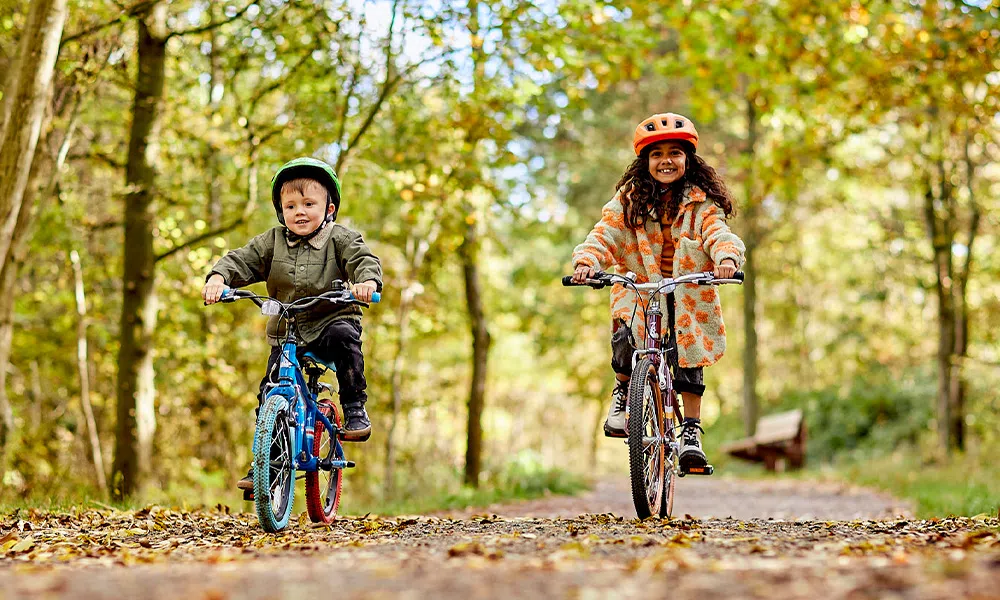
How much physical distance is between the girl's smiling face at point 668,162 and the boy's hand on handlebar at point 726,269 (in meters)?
0.82

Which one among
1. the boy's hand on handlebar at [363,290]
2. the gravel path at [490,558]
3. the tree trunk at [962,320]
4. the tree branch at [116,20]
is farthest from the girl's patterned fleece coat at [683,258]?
the tree trunk at [962,320]

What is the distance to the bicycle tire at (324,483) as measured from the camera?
597cm

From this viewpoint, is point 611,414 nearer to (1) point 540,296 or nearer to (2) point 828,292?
(1) point 540,296

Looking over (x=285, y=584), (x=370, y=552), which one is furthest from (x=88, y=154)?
(x=285, y=584)

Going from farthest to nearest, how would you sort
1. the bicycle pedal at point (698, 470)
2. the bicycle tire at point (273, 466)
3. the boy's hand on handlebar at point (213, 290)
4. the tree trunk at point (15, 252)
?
the tree trunk at point (15, 252) < the bicycle pedal at point (698, 470) < the boy's hand on handlebar at point (213, 290) < the bicycle tire at point (273, 466)

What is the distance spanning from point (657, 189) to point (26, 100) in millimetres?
3984

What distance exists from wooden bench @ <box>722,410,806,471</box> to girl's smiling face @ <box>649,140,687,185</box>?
1218 cm

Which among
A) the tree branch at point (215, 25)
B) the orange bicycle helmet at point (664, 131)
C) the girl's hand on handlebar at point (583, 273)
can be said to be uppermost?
the tree branch at point (215, 25)

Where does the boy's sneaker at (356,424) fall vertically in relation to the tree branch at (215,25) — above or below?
below

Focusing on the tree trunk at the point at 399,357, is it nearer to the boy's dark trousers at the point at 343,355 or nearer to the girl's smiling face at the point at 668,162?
the girl's smiling face at the point at 668,162

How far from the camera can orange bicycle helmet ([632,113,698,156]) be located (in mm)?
6289

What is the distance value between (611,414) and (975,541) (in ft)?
7.51

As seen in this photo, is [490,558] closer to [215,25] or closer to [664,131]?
[664,131]

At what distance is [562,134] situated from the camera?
21719 mm
